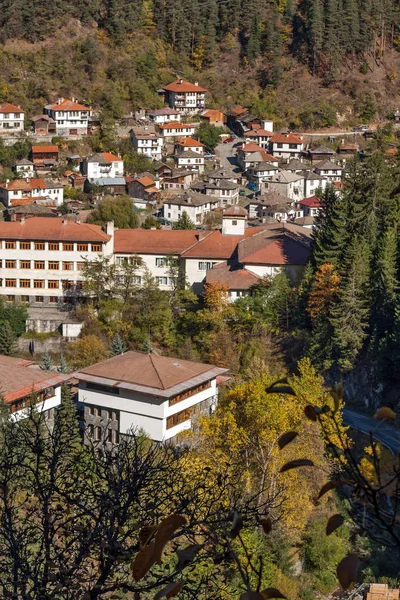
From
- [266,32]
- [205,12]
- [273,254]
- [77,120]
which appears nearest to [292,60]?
[266,32]

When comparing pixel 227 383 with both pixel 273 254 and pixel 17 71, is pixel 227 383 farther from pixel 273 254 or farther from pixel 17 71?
pixel 17 71

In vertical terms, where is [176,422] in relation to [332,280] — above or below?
below

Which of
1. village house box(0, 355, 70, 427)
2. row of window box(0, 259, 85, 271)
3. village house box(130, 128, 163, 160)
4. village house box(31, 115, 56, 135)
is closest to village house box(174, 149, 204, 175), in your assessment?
village house box(130, 128, 163, 160)

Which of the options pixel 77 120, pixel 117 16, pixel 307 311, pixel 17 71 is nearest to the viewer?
pixel 307 311

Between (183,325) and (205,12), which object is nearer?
(183,325)

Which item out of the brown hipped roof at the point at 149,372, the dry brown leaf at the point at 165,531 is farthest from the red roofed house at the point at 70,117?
the dry brown leaf at the point at 165,531

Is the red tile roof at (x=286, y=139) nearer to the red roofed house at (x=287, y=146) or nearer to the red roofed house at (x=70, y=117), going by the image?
the red roofed house at (x=287, y=146)

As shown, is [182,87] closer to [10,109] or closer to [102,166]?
[10,109]

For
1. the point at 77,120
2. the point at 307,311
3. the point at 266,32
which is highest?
the point at 266,32
